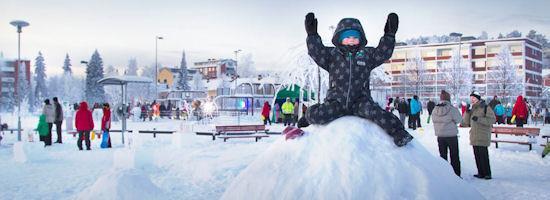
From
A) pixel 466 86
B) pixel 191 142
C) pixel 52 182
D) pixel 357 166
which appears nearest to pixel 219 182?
pixel 52 182

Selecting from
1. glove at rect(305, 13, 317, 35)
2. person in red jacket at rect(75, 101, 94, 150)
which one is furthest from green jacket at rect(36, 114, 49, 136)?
glove at rect(305, 13, 317, 35)

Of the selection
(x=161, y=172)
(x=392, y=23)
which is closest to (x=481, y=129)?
(x=392, y=23)

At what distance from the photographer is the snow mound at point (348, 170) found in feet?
13.4

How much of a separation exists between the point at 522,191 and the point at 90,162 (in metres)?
10.5

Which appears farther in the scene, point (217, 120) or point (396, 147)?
point (217, 120)

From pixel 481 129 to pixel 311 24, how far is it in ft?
17.5

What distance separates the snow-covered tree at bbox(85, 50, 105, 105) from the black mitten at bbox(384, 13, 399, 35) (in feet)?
208

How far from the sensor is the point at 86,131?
15.7 m

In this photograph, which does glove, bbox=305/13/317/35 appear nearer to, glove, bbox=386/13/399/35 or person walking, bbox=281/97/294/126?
glove, bbox=386/13/399/35

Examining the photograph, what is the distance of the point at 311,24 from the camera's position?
17.8 feet

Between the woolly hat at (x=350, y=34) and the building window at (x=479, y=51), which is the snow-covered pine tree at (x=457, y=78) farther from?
the woolly hat at (x=350, y=34)

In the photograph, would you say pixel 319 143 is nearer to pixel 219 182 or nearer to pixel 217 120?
pixel 219 182

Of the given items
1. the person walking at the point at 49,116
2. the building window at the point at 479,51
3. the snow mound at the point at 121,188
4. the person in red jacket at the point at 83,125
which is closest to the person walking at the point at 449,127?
the snow mound at the point at 121,188

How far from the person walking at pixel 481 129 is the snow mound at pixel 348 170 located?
4.75 m
